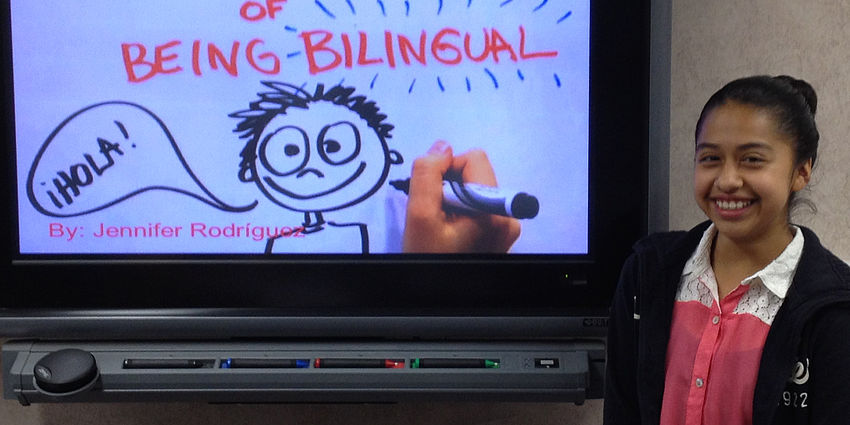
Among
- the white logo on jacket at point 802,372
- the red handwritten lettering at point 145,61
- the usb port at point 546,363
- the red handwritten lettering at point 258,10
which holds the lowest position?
the usb port at point 546,363

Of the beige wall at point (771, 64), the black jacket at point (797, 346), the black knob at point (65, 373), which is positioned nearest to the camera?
the black jacket at point (797, 346)

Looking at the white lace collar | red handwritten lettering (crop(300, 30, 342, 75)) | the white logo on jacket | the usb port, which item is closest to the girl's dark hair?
the white lace collar

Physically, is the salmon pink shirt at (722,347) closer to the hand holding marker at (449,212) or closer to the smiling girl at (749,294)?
the smiling girl at (749,294)

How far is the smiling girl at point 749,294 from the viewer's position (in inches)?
36.3

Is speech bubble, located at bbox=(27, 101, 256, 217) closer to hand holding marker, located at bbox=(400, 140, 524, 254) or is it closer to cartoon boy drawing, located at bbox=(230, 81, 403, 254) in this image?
cartoon boy drawing, located at bbox=(230, 81, 403, 254)

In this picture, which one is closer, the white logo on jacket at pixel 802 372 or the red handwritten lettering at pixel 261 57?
the white logo on jacket at pixel 802 372

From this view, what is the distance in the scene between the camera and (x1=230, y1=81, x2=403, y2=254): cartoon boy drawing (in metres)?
1.27

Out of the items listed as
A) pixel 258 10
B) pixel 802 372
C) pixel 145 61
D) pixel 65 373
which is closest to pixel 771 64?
pixel 802 372

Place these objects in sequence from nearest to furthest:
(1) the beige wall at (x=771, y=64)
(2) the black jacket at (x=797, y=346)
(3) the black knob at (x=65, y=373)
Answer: (2) the black jacket at (x=797, y=346) → (3) the black knob at (x=65, y=373) → (1) the beige wall at (x=771, y=64)

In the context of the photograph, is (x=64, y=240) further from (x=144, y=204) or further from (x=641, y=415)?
(x=641, y=415)

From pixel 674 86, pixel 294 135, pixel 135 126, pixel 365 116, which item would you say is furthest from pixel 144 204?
pixel 674 86

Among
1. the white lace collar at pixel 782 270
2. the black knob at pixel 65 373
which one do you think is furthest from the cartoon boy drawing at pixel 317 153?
the white lace collar at pixel 782 270

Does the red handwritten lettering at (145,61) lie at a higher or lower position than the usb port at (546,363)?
higher

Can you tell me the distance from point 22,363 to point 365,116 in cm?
71
